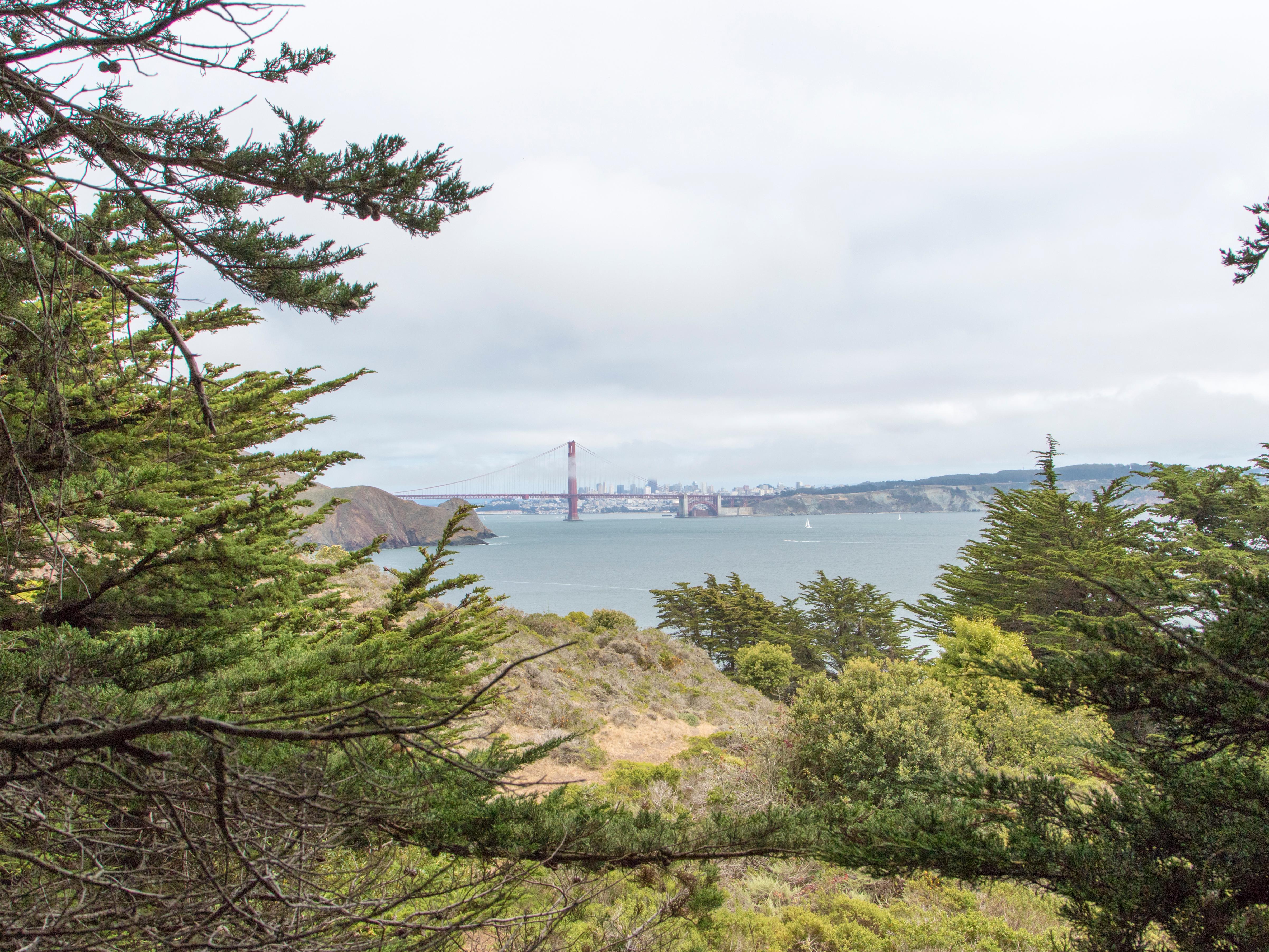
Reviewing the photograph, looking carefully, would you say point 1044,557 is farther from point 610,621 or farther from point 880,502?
point 880,502

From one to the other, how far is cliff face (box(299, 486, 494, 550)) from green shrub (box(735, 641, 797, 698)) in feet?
72.3

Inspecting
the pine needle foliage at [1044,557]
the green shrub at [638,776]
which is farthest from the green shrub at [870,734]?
the pine needle foliage at [1044,557]

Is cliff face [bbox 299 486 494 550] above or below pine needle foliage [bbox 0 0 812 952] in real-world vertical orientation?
below

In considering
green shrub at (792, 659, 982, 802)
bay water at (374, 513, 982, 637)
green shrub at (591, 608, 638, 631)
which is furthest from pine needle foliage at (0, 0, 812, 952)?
green shrub at (591, 608, 638, 631)

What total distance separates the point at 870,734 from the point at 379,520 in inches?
1814

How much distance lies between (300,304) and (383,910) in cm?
264

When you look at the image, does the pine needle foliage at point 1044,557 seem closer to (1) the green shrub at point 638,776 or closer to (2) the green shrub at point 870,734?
(2) the green shrub at point 870,734

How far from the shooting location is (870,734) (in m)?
7.66

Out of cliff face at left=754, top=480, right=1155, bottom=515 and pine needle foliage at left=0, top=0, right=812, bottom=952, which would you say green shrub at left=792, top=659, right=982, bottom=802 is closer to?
pine needle foliage at left=0, top=0, right=812, bottom=952

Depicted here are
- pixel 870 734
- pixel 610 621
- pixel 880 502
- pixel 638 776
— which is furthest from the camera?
pixel 880 502

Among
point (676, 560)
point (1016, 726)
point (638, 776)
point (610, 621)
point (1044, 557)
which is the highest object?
point (1044, 557)

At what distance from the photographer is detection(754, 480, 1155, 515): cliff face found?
150 metres

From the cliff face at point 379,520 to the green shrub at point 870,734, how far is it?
104 feet

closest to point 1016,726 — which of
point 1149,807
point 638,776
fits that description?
point 638,776
